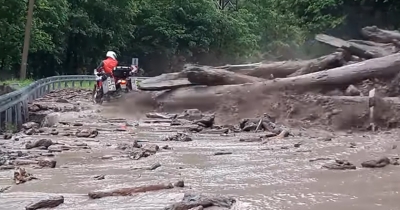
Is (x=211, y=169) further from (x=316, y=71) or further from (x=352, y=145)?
(x=316, y=71)

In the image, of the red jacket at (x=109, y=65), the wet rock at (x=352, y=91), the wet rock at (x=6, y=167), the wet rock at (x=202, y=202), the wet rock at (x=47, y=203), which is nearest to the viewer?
the wet rock at (x=202, y=202)

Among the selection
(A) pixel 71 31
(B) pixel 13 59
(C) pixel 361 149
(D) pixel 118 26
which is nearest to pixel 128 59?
(D) pixel 118 26

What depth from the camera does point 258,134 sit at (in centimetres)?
1025

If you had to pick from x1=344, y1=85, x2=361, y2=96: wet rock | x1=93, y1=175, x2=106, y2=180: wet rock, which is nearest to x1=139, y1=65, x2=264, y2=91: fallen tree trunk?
x1=344, y1=85, x2=361, y2=96: wet rock

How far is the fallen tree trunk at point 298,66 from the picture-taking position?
13502 millimetres

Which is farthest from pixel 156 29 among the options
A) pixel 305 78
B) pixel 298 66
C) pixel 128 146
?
pixel 128 146

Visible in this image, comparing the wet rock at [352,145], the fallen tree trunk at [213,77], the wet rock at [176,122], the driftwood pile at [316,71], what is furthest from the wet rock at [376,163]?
the fallen tree trunk at [213,77]

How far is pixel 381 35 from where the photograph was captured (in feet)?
47.4

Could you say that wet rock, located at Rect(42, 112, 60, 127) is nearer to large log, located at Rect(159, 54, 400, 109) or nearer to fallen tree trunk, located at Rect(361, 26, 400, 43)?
large log, located at Rect(159, 54, 400, 109)

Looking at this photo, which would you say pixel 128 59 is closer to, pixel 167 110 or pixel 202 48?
pixel 202 48

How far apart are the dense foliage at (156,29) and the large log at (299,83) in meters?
9.44

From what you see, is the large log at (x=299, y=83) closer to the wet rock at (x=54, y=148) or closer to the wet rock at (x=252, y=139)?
the wet rock at (x=252, y=139)

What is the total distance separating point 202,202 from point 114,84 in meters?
14.0

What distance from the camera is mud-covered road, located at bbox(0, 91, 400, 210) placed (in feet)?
15.7
